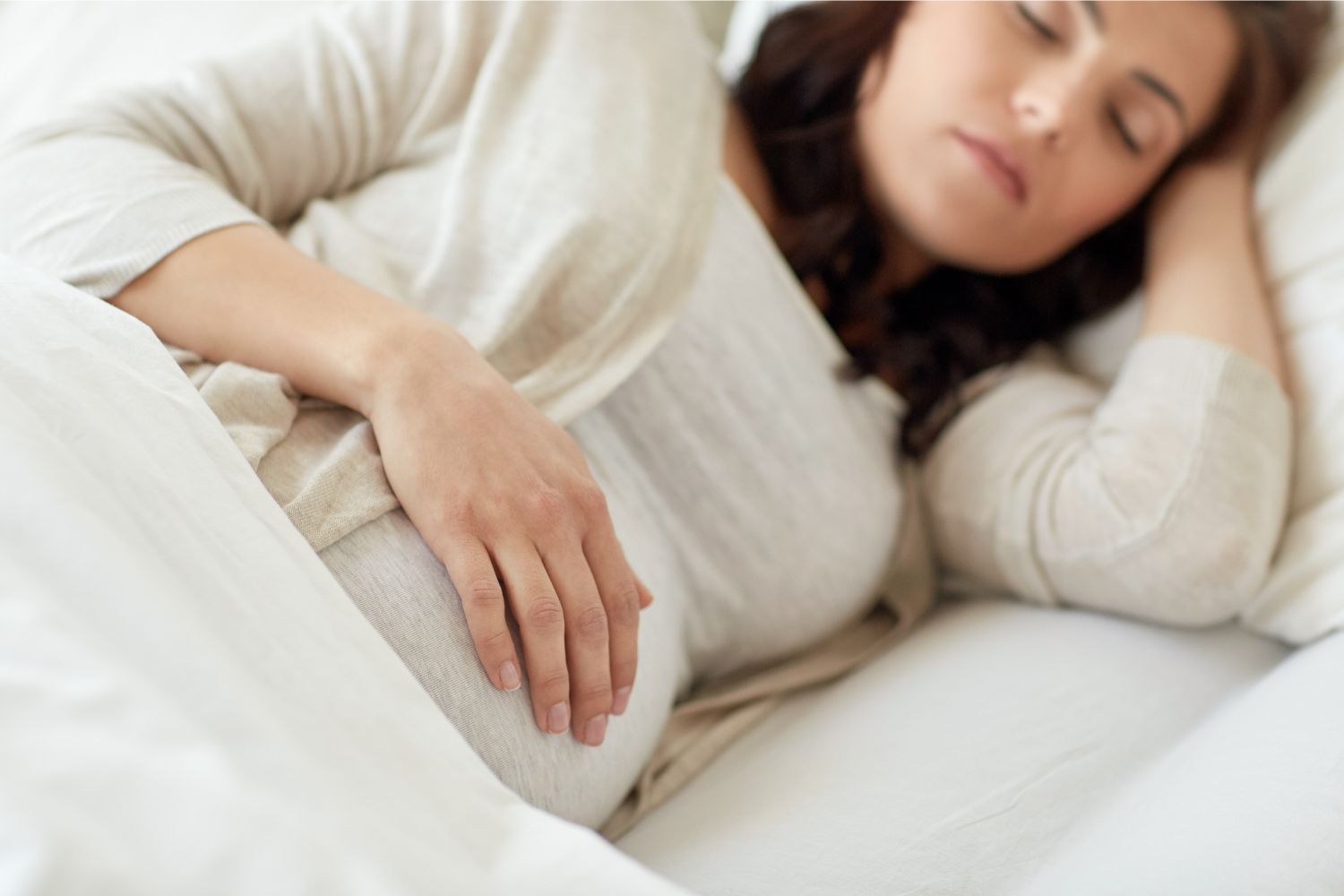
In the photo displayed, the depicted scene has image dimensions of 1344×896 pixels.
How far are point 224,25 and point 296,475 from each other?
2.03 feet

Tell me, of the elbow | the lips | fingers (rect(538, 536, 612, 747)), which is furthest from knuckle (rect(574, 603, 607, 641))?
the lips

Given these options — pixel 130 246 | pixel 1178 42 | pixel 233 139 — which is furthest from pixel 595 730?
pixel 1178 42

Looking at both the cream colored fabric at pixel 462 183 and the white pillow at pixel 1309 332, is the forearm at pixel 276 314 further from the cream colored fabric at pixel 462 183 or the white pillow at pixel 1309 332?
the white pillow at pixel 1309 332

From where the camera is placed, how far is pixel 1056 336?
42.6 inches

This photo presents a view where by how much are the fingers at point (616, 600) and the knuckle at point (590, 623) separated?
0.01 m

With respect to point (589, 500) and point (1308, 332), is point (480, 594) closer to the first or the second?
point (589, 500)

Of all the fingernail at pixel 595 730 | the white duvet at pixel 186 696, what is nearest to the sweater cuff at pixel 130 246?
the white duvet at pixel 186 696

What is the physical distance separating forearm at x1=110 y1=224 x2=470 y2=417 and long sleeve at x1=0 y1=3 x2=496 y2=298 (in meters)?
0.02

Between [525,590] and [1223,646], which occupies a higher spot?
[525,590]

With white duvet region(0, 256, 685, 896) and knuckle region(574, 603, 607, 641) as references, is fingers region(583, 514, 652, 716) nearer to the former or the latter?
knuckle region(574, 603, 607, 641)

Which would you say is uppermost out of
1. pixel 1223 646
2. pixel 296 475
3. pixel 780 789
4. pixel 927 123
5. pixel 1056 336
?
pixel 296 475

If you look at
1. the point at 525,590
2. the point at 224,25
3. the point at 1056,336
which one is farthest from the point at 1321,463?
the point at 224,25

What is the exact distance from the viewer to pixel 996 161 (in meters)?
0.90

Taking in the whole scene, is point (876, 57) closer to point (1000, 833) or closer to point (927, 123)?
point (927, 123)
